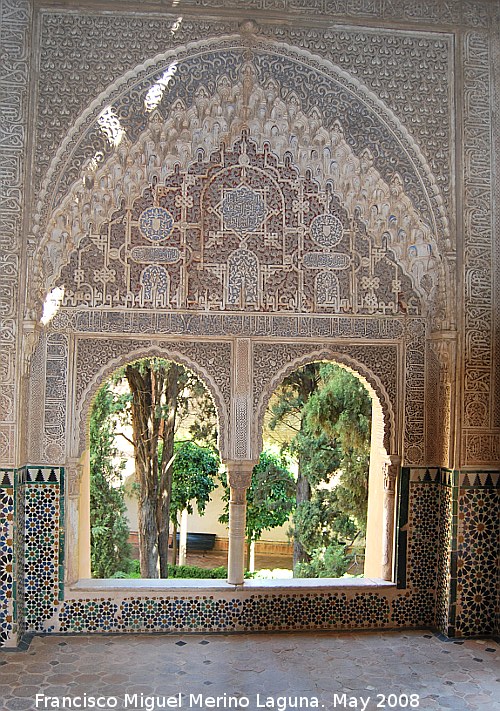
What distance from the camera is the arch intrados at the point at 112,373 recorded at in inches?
218

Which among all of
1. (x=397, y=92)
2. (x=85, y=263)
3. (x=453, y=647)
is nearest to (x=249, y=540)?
(x=453, y=647)

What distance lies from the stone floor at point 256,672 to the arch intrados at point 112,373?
147cm

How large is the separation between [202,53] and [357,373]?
2806 millimetres

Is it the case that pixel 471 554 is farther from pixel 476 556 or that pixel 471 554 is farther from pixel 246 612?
pixel 246 612

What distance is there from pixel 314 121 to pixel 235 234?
3.55ft

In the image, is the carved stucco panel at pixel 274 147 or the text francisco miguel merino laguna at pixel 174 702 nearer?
the text francisco miguel merino laguna at pixel 174 702

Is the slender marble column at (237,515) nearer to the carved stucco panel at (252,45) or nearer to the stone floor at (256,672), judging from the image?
the stone floor at (256,672)

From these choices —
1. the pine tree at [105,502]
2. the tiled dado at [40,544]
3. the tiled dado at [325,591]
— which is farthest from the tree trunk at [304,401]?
the tiled dado at [40,544]

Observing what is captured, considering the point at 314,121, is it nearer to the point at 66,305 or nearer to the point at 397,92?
the point at 397,92

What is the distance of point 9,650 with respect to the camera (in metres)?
5.10

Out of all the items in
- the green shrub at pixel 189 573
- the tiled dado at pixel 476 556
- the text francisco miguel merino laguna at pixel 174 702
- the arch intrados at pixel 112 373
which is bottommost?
the green shrub at pixel 189 573

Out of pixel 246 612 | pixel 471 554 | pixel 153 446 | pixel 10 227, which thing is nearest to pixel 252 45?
pixel 10 227

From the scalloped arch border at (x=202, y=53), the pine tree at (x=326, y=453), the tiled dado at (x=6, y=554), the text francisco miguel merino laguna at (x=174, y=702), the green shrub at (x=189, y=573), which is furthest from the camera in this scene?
the green shrub at (x=189, y=573)

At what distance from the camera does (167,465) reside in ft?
31.4
